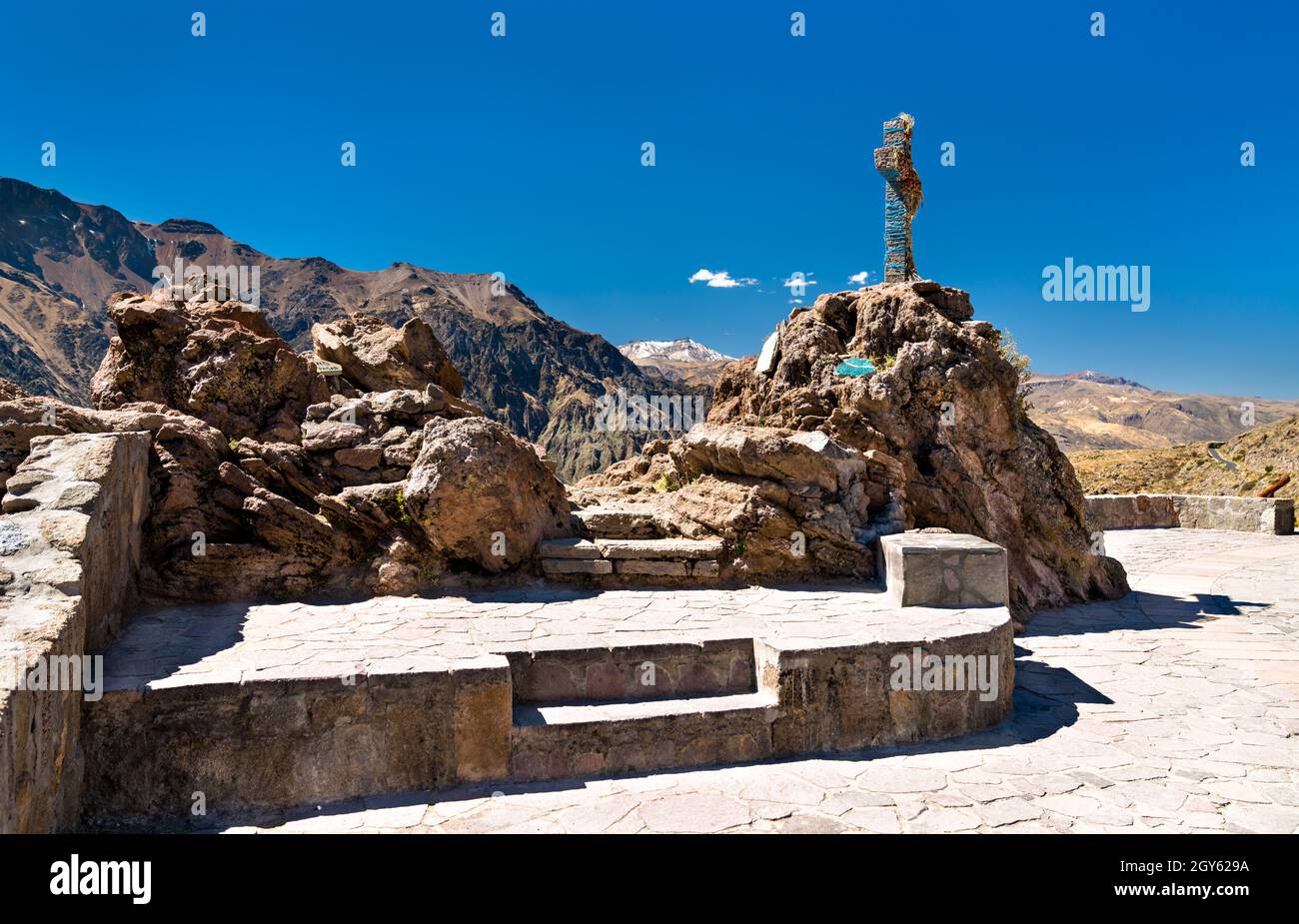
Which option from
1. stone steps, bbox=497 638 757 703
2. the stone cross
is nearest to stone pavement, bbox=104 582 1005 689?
stone steps, bbox=497 638 757 703

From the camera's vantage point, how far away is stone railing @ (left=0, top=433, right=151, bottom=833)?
336 centimetres

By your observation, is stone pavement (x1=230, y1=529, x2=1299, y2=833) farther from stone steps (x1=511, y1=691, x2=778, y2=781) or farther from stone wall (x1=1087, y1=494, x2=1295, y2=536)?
stone wall (x1=1087, y1=494, x2=1295, y2=536)

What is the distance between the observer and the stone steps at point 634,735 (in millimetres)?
4836

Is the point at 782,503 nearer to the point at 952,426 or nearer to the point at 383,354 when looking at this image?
the point at 952,426

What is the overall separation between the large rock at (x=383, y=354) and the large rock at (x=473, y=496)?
245 cm

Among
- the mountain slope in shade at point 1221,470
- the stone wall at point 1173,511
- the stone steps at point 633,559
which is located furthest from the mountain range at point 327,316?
the stone steps at point 633,559

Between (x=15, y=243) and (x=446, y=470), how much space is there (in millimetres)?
192785

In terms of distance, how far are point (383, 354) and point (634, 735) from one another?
263 inches

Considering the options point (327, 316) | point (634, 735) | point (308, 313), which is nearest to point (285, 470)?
point (634, 735)

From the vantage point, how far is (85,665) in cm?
446

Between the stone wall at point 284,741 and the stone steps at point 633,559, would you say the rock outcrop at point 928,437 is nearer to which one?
the stone steps at point 633,559

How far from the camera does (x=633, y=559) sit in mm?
7602

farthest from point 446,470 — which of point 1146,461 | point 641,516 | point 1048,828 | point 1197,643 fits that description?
point 1146,461
